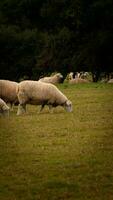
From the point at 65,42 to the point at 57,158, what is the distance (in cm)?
3768

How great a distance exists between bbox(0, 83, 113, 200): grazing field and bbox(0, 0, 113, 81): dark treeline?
1084 inches

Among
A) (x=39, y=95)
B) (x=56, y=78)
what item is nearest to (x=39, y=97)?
(x=39, y=95)

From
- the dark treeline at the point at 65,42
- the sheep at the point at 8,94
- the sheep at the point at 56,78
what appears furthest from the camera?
the sheep at the point at 56,78

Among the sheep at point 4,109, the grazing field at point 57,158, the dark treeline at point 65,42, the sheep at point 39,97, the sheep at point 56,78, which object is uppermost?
the dark treeline at point 65,42

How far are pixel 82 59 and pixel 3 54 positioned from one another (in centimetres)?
1139

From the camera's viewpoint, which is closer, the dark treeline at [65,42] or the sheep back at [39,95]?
the sheep back at [39,95]

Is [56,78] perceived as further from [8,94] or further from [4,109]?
[4,109]

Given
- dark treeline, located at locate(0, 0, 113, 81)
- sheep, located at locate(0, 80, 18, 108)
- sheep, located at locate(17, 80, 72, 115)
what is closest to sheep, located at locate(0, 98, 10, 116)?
sheep, located at locate(17, 80, 72, 115)

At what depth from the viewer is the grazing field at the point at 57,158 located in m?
10.7

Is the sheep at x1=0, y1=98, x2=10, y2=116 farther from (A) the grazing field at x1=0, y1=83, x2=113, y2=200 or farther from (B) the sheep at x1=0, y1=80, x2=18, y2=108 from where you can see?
(B) the sheep at x1=0, y1=80, x2=18, y2=108

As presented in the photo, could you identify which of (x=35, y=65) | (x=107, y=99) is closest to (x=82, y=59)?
(x=35, y=65)

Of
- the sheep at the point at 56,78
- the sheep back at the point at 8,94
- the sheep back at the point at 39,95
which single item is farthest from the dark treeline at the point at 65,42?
the sheep back at the point at 39,95

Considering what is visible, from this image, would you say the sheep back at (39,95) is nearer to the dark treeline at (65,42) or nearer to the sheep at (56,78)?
the dark treeline at (65,42)

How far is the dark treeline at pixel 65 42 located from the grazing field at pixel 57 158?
90.4 feet
